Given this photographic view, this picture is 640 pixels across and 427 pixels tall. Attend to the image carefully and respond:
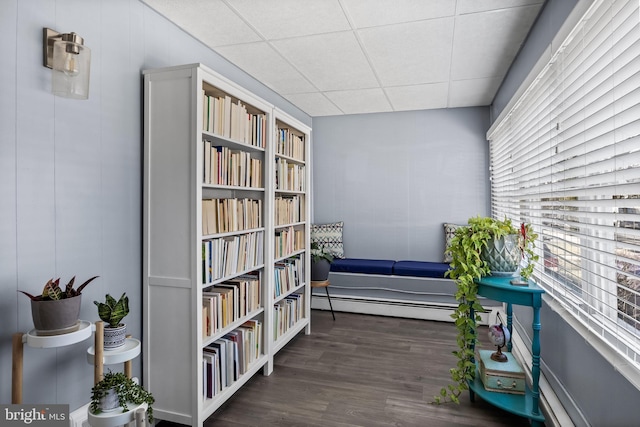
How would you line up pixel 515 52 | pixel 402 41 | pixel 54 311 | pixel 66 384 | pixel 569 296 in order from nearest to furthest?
pixel 54 311
pixel 66 384
pixel 569 296
pixel 402 41
pixel 515 52

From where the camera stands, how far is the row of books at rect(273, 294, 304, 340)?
3.05 meters

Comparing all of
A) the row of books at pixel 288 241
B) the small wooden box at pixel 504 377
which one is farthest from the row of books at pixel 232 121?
the small wooden box at pixel 504 377

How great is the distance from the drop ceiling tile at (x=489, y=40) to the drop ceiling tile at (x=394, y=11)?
193mm

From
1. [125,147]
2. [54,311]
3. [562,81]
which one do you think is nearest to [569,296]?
[562,81]

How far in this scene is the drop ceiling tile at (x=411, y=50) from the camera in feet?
8.27

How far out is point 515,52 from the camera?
2898mm

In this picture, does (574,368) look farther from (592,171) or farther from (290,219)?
(290,219)

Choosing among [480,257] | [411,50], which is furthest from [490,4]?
[480,257]

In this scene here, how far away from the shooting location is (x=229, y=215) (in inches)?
93.6

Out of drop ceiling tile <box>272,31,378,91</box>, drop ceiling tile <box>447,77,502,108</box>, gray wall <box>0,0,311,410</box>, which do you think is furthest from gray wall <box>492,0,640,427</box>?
gray wall <box>0,0,311,410</box>

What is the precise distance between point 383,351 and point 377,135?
2.73m

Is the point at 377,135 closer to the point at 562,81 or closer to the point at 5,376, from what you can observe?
the point at 562,81

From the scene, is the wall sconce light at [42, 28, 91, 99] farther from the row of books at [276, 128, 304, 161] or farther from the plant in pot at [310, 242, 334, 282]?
the plant in pot at [310, 242, 334, 282]

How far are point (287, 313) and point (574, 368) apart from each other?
210cm
